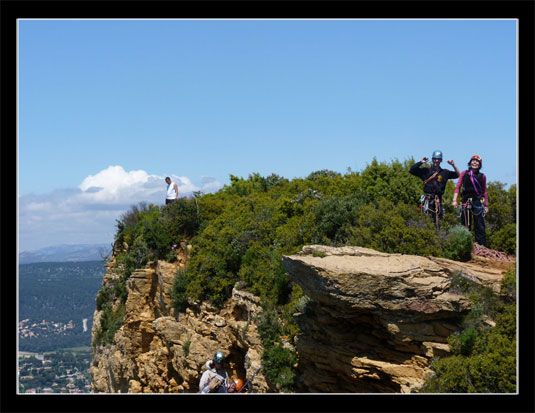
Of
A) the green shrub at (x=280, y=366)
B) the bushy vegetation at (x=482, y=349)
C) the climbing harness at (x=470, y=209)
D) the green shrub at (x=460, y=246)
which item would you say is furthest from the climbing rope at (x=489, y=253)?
the green shrub at (x=280, y=366)

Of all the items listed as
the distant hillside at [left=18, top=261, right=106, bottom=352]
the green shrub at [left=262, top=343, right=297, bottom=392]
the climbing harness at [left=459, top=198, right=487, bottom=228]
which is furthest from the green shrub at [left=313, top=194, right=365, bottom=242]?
the distant hillside at [left=18, top=261, right=106, bottom=352]

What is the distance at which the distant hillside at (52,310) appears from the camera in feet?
345

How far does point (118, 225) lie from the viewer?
29.2 meters

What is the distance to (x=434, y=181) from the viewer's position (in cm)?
1290

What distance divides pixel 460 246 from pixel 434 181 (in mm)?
1638

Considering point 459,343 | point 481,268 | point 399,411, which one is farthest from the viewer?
point 481,268

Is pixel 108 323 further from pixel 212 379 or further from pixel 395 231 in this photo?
pixel 395 231

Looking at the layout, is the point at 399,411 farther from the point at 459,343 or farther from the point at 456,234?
the point at 456,234

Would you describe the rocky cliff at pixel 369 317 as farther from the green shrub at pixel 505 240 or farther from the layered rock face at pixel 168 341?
the green shrub at pixel 505 240

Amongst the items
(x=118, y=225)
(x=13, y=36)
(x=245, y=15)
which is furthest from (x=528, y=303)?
(x=118, y=225)

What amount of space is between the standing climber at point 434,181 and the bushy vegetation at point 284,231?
34cm

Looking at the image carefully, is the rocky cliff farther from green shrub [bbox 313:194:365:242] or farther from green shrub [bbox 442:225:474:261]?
green shrub [bbox 313:194:365:242]

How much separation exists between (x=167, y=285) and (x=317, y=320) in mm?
10027

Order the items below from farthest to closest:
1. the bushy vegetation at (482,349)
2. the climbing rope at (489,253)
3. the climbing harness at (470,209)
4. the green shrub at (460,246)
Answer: the climbing harness at (470,209) < the climbing rope at (489,253) < the green shrub at (460,246) < the bushy vegetation at (482,349)
